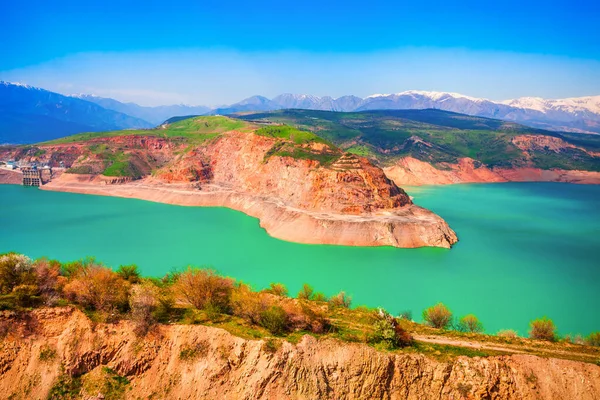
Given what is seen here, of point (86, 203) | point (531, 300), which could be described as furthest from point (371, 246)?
point (86, 203)

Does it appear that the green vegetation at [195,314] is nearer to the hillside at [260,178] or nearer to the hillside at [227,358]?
the hillside at [227,358]

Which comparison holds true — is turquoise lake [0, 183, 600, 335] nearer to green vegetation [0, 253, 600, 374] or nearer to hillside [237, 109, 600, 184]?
green vegetation [0, 253, 600, 374]

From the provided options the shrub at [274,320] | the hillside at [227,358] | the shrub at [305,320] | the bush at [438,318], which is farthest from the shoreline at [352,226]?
the shrub at [274,320]

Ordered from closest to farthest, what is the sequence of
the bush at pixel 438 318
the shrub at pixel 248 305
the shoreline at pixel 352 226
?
the shrub at pixel 248 305
the bush at pixel 438 318
the shoreline at pixel 352 226

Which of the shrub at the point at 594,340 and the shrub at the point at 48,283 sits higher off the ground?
the shrub at the point at 48,283

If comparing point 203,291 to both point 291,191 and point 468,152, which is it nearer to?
point 291,191
